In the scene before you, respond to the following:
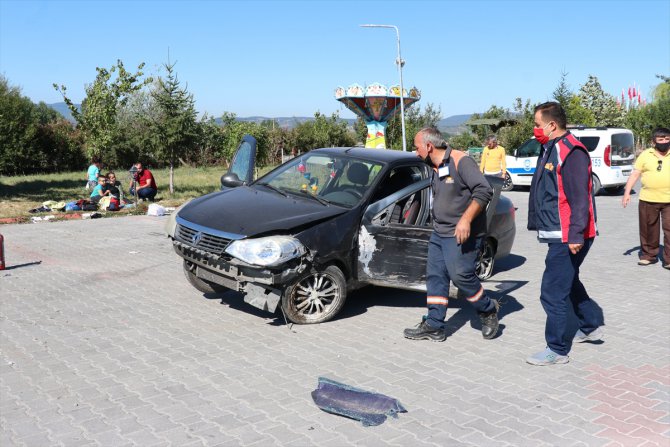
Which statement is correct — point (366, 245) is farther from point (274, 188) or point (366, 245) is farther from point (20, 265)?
point (20, 265)

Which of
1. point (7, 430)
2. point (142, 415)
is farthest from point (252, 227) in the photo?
point (7, 430)

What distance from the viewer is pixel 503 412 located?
14.5 feet

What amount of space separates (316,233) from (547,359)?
2290 mm

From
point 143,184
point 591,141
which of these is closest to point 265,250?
point 143,184

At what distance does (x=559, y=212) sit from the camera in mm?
4988

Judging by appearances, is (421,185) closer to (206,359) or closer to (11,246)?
(206,359)

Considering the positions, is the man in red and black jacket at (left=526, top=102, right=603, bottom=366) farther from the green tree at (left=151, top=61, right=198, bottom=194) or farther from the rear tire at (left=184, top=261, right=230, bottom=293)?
the green tree at (left=151, top=61, right=198, bottom=194)

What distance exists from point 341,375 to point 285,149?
4503 cm

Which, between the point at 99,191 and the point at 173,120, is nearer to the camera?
the point at 99,191

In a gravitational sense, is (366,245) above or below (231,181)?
below

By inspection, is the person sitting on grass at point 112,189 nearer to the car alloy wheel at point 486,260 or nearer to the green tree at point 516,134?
the car alloy wheel at point 486,260

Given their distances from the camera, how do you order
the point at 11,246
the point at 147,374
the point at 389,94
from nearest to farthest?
the point at 147,374 → the point at 11,246 → the point at 389,94

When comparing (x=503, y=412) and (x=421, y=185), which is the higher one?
(x=421, y=185)

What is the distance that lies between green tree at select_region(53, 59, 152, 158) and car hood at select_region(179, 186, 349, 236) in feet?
56.0
